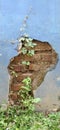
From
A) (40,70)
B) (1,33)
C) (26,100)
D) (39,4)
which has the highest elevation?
(39,4)

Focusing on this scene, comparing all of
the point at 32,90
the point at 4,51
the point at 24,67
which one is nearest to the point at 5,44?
the point at 4,51

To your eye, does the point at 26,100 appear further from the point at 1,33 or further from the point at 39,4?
the point at 39,4

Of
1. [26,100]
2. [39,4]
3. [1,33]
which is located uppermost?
[39,4]

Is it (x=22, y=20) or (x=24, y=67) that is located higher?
(x=22, y=20)

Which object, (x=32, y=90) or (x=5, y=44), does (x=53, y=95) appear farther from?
(x=5, y=44)

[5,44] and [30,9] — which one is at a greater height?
[30,9]

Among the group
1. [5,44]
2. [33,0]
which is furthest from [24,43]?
[33,0]
